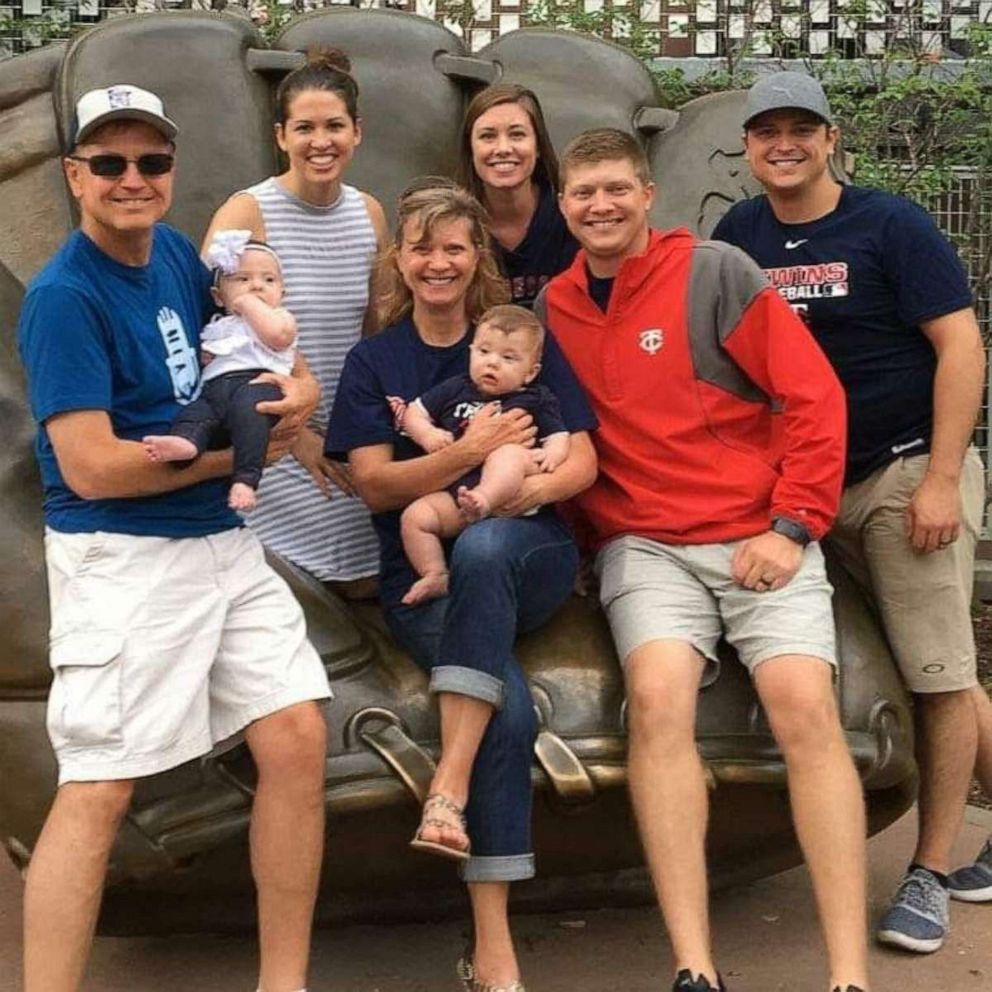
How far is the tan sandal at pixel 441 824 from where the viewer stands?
3.59 metres

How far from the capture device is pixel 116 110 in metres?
3.44

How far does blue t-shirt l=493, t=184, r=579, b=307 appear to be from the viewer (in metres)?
4.47

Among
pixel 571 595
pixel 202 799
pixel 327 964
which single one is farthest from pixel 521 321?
pixel 327 964

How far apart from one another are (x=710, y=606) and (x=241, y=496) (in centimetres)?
107

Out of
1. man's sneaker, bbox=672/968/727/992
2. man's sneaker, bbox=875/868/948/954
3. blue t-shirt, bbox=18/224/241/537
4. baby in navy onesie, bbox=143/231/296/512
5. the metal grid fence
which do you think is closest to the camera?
blue t-shirt, bbox=18/224/241/537

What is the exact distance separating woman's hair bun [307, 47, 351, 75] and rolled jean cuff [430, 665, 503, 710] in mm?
1543

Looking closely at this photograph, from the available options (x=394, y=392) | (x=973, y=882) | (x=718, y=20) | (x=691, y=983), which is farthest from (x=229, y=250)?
(x=718, y=20)

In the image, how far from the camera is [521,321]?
A: 12.7 ft

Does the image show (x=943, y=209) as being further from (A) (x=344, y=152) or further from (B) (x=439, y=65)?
(A) (x=344, y=152)

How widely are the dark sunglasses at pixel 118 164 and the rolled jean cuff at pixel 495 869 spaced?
144cm

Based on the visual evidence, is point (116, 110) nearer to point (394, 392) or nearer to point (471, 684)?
point (394, 392)

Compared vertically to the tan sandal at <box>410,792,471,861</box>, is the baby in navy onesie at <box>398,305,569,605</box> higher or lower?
higher

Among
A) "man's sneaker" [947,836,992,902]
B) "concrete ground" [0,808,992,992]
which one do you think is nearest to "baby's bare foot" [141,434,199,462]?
"concrete ground" [0,808,992,992]

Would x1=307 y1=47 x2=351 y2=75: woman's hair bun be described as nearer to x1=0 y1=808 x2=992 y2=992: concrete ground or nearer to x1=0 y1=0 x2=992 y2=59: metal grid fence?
x1=0 y1=808 x2=992 y2=992: concrete ground
